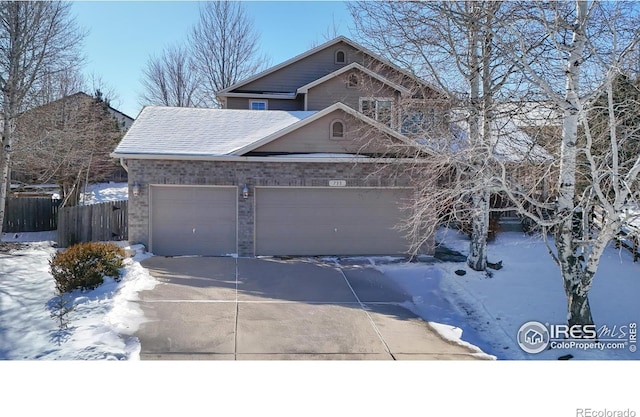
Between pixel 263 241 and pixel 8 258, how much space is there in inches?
252

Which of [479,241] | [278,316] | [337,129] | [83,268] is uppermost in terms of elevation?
[337,129]

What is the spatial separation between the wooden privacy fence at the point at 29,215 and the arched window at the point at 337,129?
1327 cm

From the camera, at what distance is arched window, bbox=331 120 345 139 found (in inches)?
472

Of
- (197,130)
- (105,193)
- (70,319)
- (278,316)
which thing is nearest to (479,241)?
(278,316)

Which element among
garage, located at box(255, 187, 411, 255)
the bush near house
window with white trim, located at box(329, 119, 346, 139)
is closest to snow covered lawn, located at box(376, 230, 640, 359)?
garage, located at box(255, 187, 411, 255)

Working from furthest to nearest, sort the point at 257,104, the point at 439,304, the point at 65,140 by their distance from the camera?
the point at 257,104
the point at 65,140
the point at 439,304

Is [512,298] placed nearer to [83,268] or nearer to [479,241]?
[479,241]

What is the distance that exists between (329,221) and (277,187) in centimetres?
175

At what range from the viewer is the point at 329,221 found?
40.3 ft

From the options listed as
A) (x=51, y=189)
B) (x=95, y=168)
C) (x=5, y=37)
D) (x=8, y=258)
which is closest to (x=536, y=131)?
(x=8, y=258)

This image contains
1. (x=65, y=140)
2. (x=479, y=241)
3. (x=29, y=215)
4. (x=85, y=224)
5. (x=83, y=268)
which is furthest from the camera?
(x=29, y=215)

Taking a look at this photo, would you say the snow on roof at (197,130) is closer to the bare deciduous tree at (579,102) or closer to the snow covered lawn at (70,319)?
the snow covered lawn at (70,319)

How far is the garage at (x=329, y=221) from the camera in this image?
12.1 meters

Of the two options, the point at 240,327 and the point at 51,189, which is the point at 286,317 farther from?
the point at 51,189
